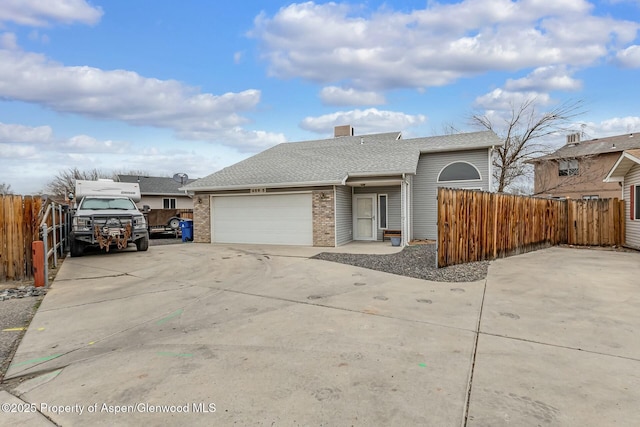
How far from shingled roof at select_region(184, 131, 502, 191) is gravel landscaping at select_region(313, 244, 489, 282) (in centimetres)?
360

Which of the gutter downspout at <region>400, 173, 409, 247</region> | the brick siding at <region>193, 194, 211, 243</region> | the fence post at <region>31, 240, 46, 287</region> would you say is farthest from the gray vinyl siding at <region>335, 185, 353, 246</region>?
the fence post at <region>31, 240, 46, 287</region>

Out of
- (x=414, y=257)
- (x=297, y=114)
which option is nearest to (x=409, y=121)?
(x=297, y=114)

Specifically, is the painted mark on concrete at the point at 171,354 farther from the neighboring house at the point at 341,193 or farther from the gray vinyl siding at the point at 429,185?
the gray vinyl siding at the point at 429,185

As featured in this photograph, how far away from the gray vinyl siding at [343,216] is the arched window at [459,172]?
14.8 ft

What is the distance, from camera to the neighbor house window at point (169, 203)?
32.7 meters

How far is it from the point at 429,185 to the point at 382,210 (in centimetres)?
262

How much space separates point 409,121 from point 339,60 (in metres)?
11.4

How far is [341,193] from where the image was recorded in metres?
14.1

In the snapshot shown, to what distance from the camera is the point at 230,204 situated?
50.6 ft

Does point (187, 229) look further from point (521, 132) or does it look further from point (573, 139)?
point (573, 139)

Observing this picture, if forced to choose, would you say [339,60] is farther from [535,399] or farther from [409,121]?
[535,399]

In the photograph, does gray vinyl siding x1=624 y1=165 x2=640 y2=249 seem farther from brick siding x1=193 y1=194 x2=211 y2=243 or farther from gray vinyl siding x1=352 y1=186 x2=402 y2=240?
brick siding x1=193 y1=194 x2=211 y2=243

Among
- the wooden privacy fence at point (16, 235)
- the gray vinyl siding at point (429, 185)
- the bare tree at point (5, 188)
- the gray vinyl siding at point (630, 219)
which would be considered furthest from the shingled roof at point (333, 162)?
the bare tree at point (5, 188)

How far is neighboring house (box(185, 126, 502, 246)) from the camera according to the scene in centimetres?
1359
